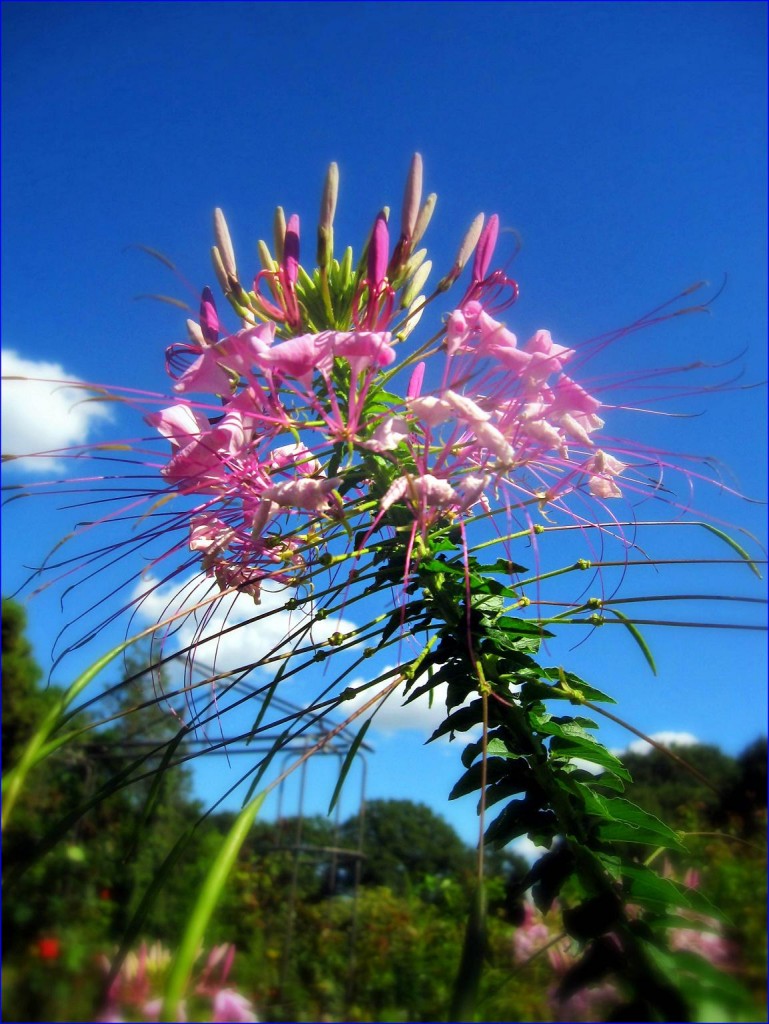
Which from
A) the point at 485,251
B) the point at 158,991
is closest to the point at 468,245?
the point at 485,251

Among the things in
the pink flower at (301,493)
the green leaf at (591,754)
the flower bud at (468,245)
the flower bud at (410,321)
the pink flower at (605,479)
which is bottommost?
the green leaf at (591,754)

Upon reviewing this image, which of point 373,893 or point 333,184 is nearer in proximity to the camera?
point 333,184

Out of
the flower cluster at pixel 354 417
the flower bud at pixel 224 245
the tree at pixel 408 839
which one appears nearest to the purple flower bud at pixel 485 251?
the flower cluster at pixel 354 417

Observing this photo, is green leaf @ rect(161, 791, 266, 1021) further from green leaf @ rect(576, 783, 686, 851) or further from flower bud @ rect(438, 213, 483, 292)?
flower bud @ rect(438, 213, 483, 292)

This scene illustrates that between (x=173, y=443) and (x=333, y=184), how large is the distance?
1.46ft

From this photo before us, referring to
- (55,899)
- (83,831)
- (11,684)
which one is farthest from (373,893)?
(11,684)

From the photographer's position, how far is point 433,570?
2.86ft

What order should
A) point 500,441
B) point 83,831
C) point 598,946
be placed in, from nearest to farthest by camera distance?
A: 1. point 598,946
2. point 500,441
3. point 83,831

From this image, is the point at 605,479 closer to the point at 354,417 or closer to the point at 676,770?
the point at 354,417

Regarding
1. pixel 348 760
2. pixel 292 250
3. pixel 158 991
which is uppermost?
pixel 292 250

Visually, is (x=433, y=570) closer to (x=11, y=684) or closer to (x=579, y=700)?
(x=579, y=700)

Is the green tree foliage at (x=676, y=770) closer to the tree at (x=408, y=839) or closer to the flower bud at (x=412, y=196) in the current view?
the tree at (x=408, y=839)

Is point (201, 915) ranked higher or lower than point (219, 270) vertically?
lower

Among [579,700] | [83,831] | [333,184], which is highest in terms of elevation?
[333,184]
